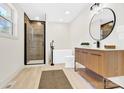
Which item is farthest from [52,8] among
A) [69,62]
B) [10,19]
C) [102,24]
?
[69,62]

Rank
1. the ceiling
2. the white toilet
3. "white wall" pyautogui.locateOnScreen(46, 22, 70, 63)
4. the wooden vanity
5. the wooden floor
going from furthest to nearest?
"white wall" pyautogui.locateOnScreen(46, 22, 70, 63) < the white toilet < the ceiling < the wooden floor < the wooden vanity

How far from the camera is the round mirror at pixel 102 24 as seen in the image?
9.30 ft

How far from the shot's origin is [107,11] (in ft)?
9.77

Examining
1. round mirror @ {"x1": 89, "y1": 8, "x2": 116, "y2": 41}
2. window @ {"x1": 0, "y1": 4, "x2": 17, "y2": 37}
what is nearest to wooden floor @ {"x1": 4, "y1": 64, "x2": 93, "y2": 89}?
window @ {"x1": 0, "y1": 4, "x2": 17, "y2": 37}

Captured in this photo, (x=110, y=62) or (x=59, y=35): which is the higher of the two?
(x=59, y=35)

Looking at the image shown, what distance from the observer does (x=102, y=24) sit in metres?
3.25

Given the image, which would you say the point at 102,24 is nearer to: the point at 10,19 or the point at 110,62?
the point at 110,62

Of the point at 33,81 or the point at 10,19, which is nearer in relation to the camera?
the point at 33,81

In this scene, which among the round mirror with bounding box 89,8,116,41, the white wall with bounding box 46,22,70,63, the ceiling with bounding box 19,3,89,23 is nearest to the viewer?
the round mirror with bounding box 89,8,116,41

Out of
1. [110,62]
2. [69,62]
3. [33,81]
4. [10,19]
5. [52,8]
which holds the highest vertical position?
[52,8]

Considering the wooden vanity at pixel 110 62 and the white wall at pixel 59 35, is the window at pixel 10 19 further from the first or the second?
the white wall at pixel 59 35

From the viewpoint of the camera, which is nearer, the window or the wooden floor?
the wooden floor

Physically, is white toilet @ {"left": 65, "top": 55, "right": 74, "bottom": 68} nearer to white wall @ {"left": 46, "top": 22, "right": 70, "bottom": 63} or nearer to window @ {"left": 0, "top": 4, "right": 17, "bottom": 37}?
white wall @ {"left": 46, "top": 22, "right": 70, "bottom": 63}

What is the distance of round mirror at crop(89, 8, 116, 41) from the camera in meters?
2.83
